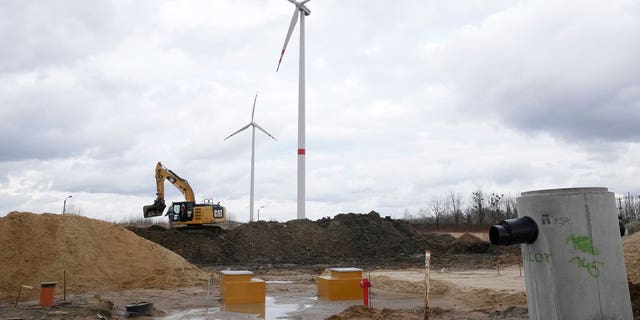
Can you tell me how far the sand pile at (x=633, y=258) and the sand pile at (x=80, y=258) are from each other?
14659 millimetres

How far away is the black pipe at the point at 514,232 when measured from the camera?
3654mm

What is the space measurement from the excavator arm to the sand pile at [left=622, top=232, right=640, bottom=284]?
86.7 feet

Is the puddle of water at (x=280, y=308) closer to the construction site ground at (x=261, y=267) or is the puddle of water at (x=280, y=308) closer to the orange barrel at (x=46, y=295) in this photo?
the construction site ground at (x=261, y=267)

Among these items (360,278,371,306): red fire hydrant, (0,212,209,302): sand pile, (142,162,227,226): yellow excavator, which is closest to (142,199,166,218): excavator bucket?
(142,162,227,226): yellow excavator

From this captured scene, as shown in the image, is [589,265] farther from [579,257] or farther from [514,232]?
[514,232]

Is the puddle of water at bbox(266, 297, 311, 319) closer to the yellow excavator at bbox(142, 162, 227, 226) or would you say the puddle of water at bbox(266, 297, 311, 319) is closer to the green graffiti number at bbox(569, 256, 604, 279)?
the green graffiti number at bbox(569, 256, 604, 279)

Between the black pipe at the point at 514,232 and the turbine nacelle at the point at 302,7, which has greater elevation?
the turbine nacelle at the point at 302,7

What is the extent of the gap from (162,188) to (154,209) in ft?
5.06

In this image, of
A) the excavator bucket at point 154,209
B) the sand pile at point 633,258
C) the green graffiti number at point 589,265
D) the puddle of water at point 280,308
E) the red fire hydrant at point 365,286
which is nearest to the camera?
the green graffiti number at point 589,265

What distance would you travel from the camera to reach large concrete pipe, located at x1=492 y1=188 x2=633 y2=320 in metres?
3.55

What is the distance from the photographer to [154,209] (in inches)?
1237

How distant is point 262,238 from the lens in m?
33.8

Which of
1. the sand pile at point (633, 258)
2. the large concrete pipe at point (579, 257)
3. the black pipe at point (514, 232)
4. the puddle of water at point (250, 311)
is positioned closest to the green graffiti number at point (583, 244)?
the large concrete pipe at point (579, 257)

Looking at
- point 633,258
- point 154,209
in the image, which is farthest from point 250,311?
point 154,209
